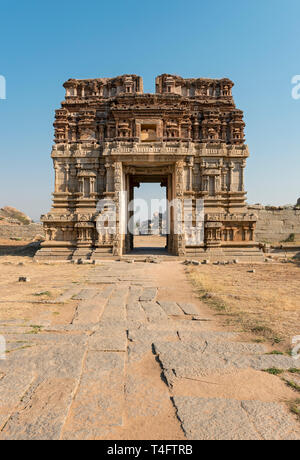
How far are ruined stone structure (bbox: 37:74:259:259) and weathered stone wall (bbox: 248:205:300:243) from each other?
813 centimetres

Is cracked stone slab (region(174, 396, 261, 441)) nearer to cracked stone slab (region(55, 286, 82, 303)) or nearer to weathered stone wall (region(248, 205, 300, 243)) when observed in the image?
cracked stone slab (region(55, 286, 82, 303))

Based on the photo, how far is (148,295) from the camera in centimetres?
690

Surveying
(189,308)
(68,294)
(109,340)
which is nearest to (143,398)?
(109,340)

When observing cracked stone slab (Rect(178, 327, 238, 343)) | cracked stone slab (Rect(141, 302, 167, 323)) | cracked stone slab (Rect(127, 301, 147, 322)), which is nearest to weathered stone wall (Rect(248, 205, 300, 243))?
cracked stone slab (Rect(141, 302, 167, 323))

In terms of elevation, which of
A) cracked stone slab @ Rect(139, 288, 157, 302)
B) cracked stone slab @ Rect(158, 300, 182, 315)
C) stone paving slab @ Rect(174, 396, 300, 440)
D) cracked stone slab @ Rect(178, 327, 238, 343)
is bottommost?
cracked stone slab @ Rect(139, 288, 157, 302)

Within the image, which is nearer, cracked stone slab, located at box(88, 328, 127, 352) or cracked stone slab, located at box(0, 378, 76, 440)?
cracked stone slab, located at box(0, 378, 76, 440)

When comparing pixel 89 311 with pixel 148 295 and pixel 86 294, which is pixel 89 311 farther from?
pixel 148 295

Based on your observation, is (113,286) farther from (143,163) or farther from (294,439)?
(143,163)

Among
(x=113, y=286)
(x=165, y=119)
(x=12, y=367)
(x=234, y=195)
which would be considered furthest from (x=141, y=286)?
(x=165, y=119)

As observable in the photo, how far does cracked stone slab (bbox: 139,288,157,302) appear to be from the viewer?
21.3 ft

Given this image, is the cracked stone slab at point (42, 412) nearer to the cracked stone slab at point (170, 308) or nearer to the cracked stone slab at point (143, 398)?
the cracked stone slab at point (143, 398)

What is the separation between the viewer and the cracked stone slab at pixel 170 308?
5.38 m

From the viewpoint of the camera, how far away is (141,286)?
8219 mm

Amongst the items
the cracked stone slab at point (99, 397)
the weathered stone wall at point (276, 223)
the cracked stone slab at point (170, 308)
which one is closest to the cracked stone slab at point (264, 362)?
the cracked stone slab at point (99, 397)
